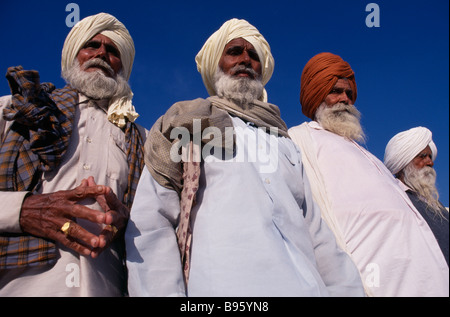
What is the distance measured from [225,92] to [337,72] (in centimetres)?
166

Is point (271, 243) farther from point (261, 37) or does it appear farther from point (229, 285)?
point (261, 37)

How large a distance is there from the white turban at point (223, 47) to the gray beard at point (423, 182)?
2653 millimetres

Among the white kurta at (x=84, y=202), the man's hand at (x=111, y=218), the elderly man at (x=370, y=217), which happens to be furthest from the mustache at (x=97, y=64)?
the elderly man at (x=370, y=217)

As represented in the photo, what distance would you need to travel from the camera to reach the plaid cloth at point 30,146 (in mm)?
2010

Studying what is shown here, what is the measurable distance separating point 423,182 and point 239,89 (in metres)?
3.15

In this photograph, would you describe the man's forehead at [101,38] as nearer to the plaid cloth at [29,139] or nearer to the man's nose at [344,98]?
the plaid cloth at [29,139]

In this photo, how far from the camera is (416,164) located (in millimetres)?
5117

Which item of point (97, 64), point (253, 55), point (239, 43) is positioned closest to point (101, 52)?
point (97, 64)

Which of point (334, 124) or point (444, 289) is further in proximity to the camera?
point (334, 124)

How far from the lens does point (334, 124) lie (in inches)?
147

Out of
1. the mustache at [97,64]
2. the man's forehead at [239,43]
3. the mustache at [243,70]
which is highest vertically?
the man's forehead at [239,43]

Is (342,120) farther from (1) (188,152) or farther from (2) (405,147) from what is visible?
(1) (188,152)
